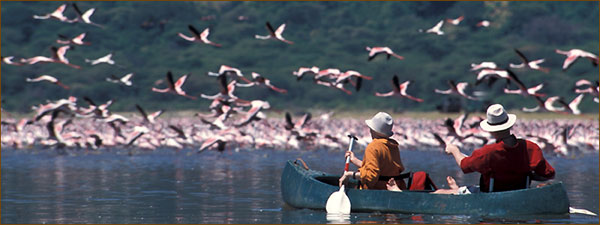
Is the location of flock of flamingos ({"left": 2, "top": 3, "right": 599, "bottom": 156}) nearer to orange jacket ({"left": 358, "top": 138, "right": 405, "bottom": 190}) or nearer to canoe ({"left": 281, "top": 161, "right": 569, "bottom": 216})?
canoe ({"left": 281, "top": 161, "right": 569, "bottom": 216})

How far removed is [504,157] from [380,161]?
1.66m

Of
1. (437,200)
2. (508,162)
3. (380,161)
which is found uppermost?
(508,162)

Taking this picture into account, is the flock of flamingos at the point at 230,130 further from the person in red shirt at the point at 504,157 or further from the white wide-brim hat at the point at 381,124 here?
the person in red shirt at the point at 504,157

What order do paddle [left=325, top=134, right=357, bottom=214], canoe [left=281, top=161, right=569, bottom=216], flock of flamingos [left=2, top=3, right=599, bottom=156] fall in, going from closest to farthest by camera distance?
canoe [left=281, top=161, right=569, bottom=216], paddle [left=325, top=134, right=357, bottom=214], flock of flamingos [left=2, top=3, right=599, bottom=156]

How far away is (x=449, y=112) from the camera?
6625 centimetres

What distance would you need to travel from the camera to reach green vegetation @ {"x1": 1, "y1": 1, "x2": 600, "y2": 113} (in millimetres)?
79763

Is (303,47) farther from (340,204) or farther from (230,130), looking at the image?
(340,204)

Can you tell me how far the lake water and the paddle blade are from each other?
15 cm

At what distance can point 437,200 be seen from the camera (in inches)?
588

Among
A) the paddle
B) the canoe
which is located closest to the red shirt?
the canoe

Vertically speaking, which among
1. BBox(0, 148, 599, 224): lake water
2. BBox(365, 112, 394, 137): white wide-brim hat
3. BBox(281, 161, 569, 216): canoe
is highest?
BBox(365, 112, 394, 137): white wide-brim hat

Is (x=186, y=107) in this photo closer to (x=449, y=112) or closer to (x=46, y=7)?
(x=449, y=112)

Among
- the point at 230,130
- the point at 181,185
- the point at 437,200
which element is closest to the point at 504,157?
the point at 437,200

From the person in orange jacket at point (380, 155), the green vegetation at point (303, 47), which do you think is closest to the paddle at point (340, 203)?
the person in orange jacket at point (380, 155)
